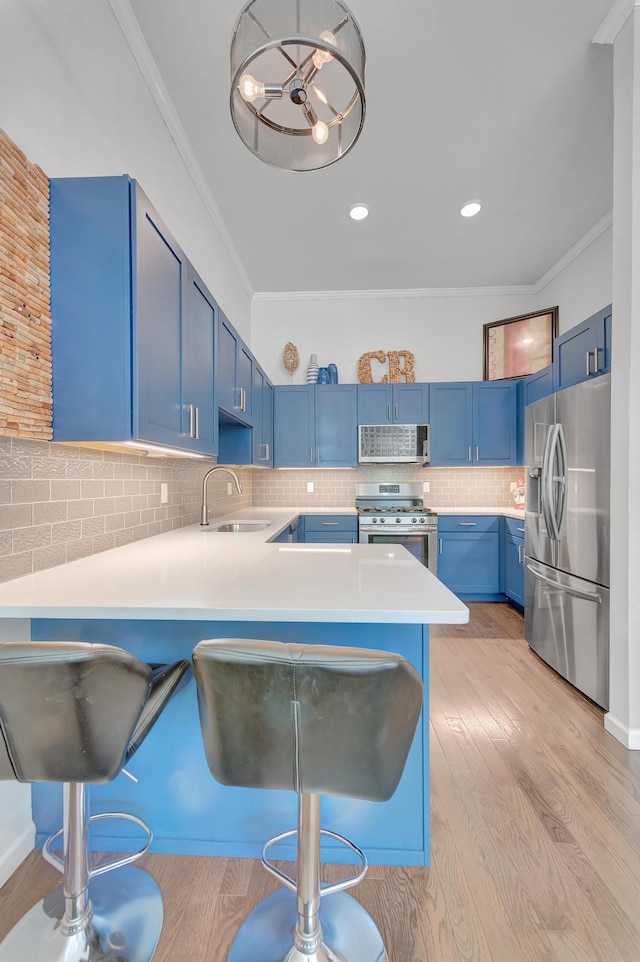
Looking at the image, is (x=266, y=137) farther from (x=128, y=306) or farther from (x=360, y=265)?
(x=360, y=265)

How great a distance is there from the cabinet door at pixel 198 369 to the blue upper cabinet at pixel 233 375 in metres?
0.14

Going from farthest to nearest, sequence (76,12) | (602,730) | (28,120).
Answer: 1. (602,730)
2. (76,12)
3. (28,120)

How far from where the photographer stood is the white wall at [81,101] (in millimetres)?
1291

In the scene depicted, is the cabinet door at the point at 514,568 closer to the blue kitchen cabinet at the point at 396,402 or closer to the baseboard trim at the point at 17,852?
the blue kitchen cabinet at the point at 396,402

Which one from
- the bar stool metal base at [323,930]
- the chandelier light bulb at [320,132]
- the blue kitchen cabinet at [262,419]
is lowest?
the bar stool metal base at [323,930]

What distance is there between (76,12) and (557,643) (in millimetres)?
3711

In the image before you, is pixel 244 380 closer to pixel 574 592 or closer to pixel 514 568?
pixel 574 592

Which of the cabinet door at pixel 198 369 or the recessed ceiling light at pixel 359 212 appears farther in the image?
the recessed ceiling light at pixel 359 212

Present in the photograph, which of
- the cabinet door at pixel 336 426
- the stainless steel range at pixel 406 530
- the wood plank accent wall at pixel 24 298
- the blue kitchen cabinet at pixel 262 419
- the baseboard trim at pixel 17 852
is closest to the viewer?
the wood plank accent wall at pixel 24 298

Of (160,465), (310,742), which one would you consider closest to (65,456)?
(160,465)

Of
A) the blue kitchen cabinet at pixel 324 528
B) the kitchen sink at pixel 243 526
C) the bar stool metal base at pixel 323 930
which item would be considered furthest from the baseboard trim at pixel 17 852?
the blue kitchen cabinet at pixel 324 528

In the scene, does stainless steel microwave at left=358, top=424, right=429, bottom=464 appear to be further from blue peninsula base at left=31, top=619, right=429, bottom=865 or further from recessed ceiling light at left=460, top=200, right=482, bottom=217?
blue peninsula base at left=31, top=619, right=429, bottom=865

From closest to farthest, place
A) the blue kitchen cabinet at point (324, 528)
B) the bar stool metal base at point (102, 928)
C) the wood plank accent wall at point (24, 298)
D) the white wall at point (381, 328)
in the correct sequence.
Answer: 1. the bar stool metal base at point (102, 928)
2. the wood plank accent wall at point (24, 298)
3. the blue kitchen cabinet at point (324, 528)
4. the white wall at point (381, 328)

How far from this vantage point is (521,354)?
4.28 meters
